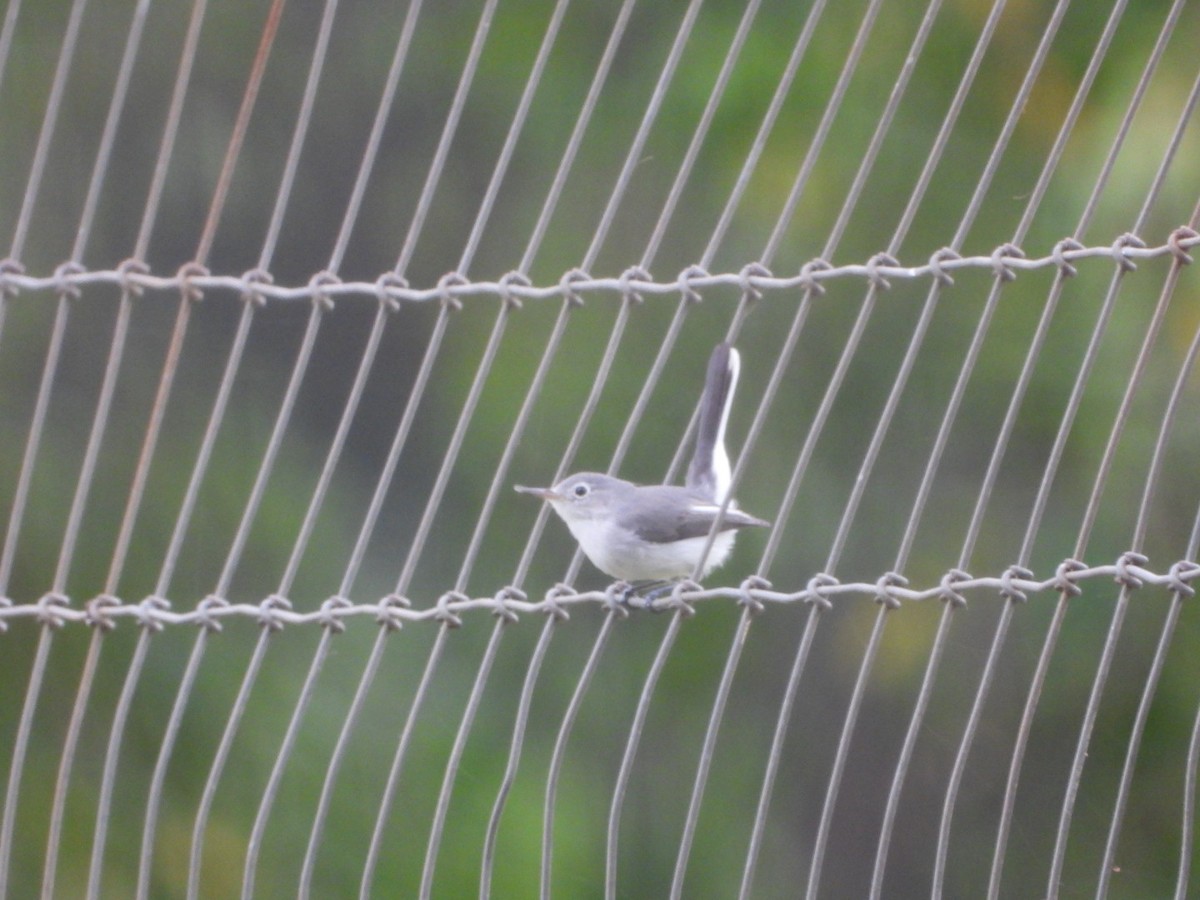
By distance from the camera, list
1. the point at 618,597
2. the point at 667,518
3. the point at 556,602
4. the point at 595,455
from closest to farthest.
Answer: the point at 556,602, the point at 618,597, the point at 667,518, the point at 595,455

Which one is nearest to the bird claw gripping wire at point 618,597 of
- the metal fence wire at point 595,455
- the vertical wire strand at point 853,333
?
the vertical wire strand at point 853,333

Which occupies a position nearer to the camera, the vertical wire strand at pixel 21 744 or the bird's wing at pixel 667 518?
the vertical wire strand at pixel 21 744

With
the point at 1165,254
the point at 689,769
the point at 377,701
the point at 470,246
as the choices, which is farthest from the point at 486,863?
the point at 689,769

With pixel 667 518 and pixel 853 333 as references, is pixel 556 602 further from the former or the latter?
pixel 667 518

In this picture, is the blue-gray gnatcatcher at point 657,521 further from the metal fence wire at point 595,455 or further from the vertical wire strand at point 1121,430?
the vertical wire strand at point 1121,430

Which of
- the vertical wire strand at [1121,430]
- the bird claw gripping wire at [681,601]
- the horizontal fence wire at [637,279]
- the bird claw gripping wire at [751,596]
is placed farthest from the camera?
the bird claw gripping wire at [681,601]

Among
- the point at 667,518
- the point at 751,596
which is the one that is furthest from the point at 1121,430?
the point at 667,518

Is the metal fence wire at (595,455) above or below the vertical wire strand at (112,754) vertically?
above

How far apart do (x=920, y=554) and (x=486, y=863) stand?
2970 mm

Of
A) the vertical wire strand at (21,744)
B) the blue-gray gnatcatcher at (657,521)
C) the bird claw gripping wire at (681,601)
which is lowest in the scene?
the vertical wire strand at (21,744)

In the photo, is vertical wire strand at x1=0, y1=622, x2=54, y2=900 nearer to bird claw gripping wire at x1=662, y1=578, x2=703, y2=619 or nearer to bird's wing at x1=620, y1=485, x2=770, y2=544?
bird claw gripping wire at x1=662, y1=578, x2=703, y2=619

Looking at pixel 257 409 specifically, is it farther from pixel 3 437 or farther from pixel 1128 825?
pixel 1128 825

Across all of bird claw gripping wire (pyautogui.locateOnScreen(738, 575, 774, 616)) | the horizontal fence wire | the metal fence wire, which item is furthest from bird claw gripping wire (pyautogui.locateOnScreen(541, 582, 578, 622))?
the metal fence wire

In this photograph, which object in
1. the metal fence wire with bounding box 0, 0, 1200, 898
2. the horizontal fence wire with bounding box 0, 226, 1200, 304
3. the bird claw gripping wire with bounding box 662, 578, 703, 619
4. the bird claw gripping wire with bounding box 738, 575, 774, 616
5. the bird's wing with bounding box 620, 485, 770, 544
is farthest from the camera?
the metal fence wire with bounding box 0, 0, 1200, 898
